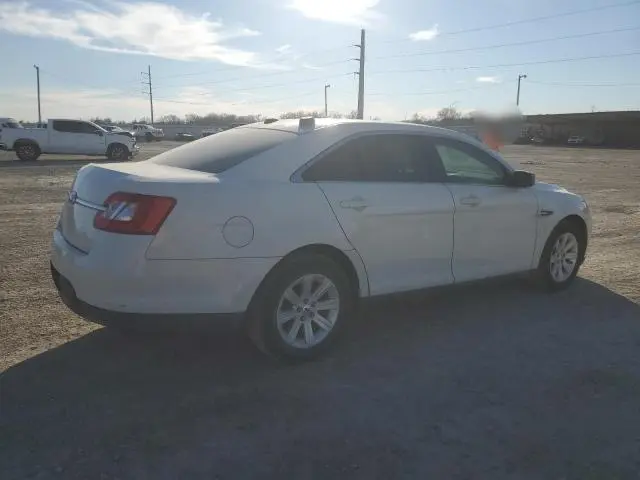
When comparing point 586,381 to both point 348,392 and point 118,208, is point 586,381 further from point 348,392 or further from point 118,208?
point 118,208

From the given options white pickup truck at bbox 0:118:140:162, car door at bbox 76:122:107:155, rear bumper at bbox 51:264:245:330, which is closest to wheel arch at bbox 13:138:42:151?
white pickup truck at bbox 0:118:140:162

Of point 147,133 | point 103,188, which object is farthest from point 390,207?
point 147,133

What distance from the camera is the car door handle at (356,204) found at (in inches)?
157

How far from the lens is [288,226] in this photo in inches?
145

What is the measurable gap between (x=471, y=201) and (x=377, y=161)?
0.94 meters

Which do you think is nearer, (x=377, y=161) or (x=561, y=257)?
(x=377, y=161)

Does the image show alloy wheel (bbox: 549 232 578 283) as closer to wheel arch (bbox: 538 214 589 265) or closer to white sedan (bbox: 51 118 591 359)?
wheel arch (bbox: 538 214 589 265)

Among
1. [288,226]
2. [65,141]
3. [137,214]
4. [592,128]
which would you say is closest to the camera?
[137,214]

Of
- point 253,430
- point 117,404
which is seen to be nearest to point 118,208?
point 117,404

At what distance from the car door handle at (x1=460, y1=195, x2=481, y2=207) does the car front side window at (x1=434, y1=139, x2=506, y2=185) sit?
163mm

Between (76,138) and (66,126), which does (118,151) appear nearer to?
(76,138)

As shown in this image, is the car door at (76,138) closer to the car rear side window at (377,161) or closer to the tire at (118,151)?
the tire at (118,151)

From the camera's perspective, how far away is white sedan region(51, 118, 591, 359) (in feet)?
11.1

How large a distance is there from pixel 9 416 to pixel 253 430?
4.40 ft
